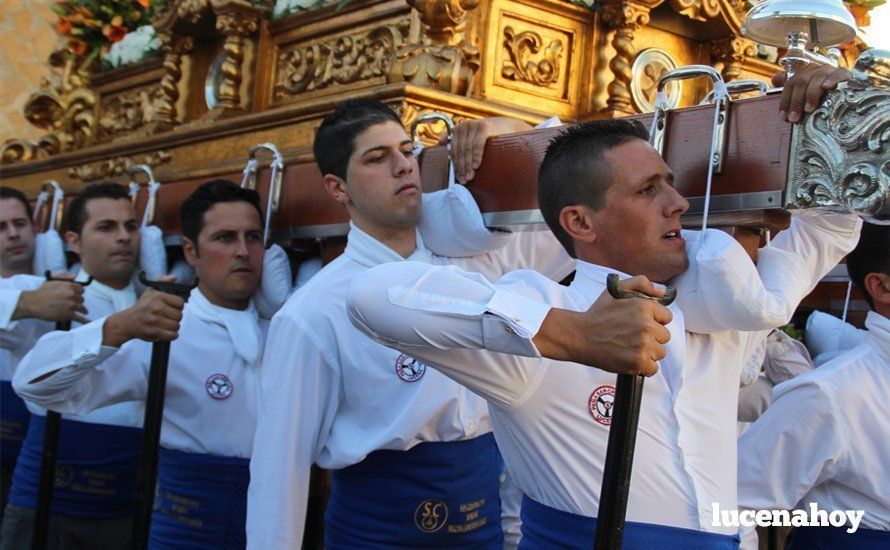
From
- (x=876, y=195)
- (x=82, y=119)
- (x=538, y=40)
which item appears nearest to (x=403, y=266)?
(x=876, y=195)

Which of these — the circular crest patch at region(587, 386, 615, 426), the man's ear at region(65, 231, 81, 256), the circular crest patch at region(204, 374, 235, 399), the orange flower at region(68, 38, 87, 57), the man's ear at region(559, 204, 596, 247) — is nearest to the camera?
the circular crest patch at region(587, 386, 615, 426)

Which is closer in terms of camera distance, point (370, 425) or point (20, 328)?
point (370, 425)

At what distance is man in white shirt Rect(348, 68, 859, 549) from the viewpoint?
1.63m

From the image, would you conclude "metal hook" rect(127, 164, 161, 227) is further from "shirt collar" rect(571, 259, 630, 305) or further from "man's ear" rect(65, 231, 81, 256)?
"shirt collar" rect(571, 259, 630, 305)

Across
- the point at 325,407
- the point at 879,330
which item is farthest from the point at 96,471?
the point at 879,330

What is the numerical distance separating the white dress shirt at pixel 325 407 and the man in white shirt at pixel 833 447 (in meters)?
0.67

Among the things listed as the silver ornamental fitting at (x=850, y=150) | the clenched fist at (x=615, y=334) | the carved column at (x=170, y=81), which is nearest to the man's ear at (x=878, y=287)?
the silver ornamental fitting at (x=850, y=150)

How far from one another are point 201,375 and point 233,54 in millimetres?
1472

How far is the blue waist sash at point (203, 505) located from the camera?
120 inches

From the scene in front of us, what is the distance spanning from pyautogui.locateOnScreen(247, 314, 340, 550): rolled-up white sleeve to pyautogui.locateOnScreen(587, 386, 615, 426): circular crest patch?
845mm

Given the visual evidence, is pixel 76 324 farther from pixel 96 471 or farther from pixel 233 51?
pixel 233 51

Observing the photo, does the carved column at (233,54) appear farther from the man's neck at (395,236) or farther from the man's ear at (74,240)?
the man's neck at (395,236)

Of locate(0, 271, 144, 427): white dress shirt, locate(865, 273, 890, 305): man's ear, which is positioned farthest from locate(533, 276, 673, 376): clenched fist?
locate(0, 271, 144, 427): white dress shirt

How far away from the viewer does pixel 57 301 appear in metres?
3.43
